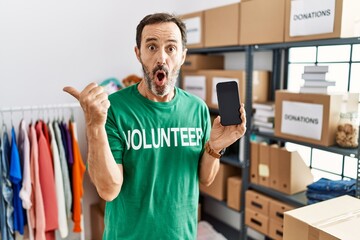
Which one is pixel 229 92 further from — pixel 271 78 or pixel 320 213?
pixel 271 78

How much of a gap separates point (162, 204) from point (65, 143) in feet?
4.59

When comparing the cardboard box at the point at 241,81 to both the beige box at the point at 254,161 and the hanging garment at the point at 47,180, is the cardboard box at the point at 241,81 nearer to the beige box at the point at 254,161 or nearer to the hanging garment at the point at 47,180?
the beige box at the point at 254,161

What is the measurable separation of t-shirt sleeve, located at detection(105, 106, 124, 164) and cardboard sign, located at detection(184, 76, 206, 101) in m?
1.71

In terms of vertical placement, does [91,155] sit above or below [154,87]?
below

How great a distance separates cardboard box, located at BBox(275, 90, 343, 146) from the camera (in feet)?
6.14

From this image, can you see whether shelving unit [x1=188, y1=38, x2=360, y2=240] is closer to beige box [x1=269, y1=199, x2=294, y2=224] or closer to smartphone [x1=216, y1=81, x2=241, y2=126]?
beige box [x1=269, y1=199, x2=294, y2=224]

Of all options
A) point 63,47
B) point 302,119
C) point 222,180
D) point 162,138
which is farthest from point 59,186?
point 302,119

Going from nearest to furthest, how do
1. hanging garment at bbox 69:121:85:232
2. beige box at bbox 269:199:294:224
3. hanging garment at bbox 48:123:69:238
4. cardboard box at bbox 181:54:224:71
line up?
beige box at bbox 269:199:294:224 → hanging garment at bbox 48:123:69:238 → hanging garment at bbox 69:121:85:232 → cardboard box at bbox 181:54:224:71

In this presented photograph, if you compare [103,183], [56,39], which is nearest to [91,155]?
[103,183]

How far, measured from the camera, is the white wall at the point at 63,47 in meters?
2.42

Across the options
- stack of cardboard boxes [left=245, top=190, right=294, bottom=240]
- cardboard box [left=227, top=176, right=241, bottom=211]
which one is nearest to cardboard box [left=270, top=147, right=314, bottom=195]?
stack of cardboard boxes [left=245, top=190, right=294, bottom=240]

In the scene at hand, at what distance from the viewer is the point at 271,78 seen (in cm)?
260

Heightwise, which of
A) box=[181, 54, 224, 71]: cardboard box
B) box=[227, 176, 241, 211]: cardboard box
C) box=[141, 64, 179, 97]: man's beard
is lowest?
box=[227, 176, 241, 211]: cardboard box

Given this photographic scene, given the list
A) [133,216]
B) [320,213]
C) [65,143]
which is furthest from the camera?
[65,143]
